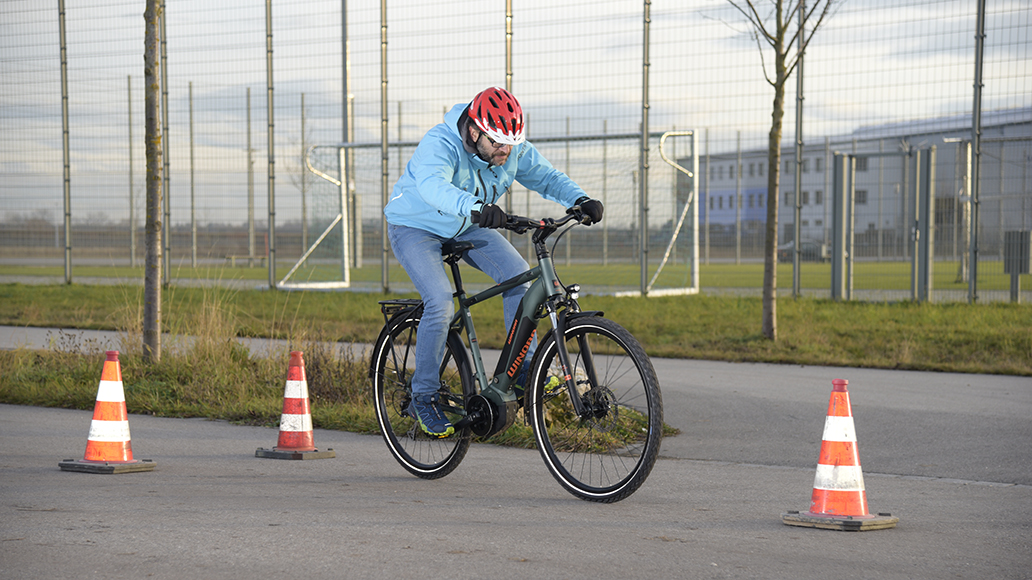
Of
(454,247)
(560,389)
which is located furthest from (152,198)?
(560,389)

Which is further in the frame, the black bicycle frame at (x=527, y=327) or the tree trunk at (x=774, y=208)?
the tree trunk at (x=774, y=208)

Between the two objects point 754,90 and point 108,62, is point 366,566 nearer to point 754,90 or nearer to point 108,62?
point 754,90

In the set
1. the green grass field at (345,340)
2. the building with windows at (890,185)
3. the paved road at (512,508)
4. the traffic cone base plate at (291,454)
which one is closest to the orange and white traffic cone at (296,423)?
the traffic cone base plate at (291,454)

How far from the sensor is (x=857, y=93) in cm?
1588

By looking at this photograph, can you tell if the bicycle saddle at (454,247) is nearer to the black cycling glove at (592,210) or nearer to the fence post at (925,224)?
the black cycling glove at (592,210)

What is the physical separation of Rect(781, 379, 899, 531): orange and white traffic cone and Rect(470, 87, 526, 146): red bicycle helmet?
1883 millimetres

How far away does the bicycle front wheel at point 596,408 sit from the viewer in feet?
15.8

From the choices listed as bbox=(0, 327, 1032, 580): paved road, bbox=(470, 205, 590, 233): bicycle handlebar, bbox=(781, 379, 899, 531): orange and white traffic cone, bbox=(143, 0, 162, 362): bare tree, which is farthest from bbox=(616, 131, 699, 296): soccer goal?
bbox=(781, 379, 899, 531): orange and white traffic cone

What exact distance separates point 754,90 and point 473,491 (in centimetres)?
1192

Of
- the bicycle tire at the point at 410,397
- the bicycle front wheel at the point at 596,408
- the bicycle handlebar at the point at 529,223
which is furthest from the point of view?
the bicycle tire at the point at 410,397

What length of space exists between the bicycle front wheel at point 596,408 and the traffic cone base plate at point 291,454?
5.30ft

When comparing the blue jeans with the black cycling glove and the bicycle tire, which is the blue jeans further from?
the black cycling glove

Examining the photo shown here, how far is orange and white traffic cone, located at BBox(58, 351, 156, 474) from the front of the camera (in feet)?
19.0

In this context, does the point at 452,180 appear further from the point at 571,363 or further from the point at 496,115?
the point at 571,363
